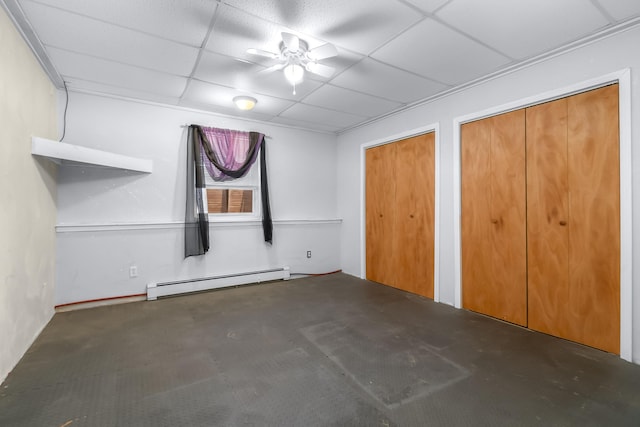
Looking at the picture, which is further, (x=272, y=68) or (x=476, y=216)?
(x=476, y=216)

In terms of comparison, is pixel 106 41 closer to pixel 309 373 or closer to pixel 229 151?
pixel 229 151

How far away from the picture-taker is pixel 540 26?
84.7 inches

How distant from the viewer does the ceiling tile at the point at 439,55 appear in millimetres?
2259

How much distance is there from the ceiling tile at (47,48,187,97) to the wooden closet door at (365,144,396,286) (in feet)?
9.06

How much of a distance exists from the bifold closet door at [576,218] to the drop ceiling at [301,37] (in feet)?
1.95

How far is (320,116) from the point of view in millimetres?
4266

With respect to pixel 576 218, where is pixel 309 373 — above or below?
below

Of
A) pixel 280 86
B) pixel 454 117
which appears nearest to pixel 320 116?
pixel 280 86

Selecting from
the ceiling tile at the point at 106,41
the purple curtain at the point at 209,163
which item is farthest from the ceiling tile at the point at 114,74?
the purple curtain at the point at 209,163

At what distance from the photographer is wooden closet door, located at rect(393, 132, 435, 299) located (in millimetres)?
3707

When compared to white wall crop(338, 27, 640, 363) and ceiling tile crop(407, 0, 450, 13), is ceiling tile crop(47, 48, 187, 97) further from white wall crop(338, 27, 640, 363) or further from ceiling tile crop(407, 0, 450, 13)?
white wall crop(338, 27, 640, 363)

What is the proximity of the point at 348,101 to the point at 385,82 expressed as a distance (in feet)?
2.13

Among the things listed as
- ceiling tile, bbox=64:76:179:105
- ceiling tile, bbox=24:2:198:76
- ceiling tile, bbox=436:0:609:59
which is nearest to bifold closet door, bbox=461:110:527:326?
ceiling tile, bbox=436:0:609:59

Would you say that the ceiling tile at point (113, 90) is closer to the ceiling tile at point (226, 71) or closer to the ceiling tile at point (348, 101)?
the ceiling tile at point (226, 71)
